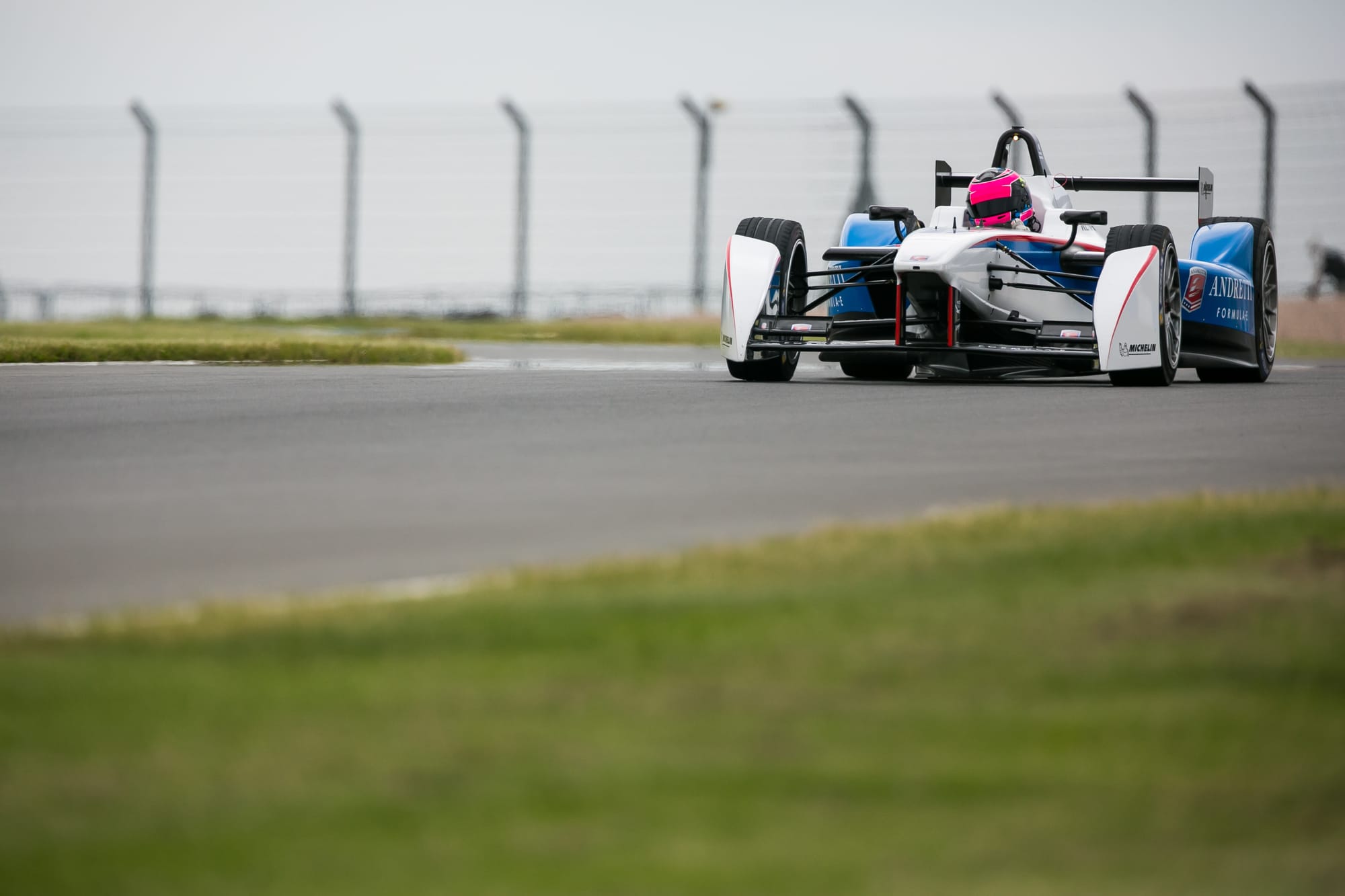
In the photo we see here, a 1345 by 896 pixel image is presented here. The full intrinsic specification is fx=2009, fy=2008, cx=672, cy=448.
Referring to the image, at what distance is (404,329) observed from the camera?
2712 centimetres

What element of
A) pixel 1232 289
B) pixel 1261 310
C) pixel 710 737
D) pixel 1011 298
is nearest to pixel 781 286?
pixel 1011 298

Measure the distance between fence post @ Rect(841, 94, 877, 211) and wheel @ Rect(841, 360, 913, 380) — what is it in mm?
9691

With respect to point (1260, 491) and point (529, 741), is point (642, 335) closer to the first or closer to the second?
point (1260, 491)

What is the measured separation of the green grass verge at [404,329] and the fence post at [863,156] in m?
2.56

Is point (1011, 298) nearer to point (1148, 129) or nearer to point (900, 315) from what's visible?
point (900, 315)

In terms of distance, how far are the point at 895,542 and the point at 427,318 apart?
2425cm

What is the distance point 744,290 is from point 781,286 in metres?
0.37

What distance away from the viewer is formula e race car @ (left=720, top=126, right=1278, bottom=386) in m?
13.8

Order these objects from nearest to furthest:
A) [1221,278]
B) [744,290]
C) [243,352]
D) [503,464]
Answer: [503,464] → [744,290] → [1221,278] → [243,352]

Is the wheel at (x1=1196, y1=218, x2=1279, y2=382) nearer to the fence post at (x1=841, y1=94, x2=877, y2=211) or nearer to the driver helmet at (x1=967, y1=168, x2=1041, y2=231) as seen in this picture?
the driver helmet at (x1=967, y1=168, x2=1041, y2=231)

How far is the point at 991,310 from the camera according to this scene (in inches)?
569

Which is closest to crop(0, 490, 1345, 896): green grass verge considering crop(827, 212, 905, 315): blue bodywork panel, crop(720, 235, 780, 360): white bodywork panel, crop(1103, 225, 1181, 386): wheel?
crop(1103, 225, 1181, 386): wheel

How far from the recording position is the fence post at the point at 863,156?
26.0 m

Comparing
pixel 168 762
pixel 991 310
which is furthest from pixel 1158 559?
pixel 991 310
